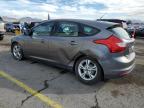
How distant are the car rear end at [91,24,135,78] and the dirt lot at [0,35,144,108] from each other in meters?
0.47

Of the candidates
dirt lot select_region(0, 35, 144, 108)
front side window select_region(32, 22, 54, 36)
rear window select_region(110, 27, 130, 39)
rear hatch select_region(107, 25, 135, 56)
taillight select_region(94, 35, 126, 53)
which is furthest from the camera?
front side window select_region(32, 22, 54, 36)

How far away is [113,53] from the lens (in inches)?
189

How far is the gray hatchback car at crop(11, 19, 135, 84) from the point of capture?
4848 millimetres

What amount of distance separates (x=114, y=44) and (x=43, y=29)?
2.60 m

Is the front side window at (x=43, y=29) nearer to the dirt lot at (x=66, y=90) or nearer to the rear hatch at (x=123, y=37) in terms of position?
the dirt lot at (x=66, y=90)

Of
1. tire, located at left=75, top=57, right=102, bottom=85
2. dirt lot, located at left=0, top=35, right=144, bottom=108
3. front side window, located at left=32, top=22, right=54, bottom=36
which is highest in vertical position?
front side window, located at left=32, top=22, right=54, bottom=36

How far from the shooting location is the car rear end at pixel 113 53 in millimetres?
4801

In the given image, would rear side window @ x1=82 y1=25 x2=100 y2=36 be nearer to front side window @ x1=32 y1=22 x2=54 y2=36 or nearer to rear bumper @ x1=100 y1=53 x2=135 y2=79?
rear bumper @ x1=100 y1=53 x2=135 y2=79

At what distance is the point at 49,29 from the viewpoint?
627 cm

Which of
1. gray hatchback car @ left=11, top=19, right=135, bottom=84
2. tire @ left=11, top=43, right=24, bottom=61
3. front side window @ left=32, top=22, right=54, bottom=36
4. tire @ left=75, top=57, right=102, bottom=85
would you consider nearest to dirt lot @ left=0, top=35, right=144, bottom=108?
tire @ left=75, top=57, right=102, bottom=85

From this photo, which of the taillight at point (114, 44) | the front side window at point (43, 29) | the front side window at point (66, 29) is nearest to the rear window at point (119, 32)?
the taillight at point (114, 44)

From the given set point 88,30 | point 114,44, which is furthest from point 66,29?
point 114,44

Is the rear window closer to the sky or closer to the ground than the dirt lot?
closer to the sky

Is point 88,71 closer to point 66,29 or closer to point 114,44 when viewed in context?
point 114,44
